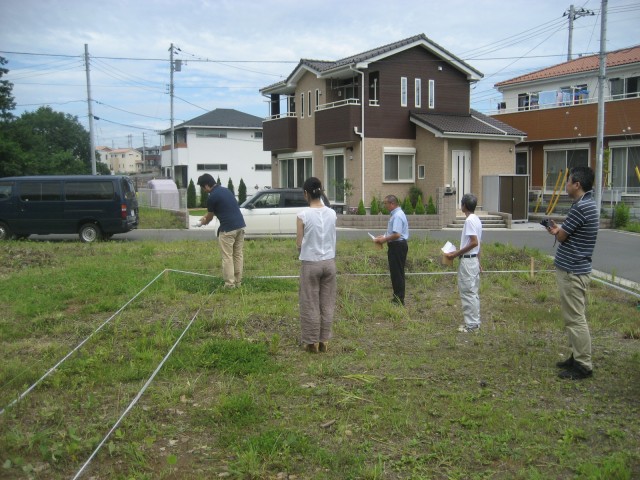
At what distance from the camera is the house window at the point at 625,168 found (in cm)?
2680

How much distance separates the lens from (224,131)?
49.5m

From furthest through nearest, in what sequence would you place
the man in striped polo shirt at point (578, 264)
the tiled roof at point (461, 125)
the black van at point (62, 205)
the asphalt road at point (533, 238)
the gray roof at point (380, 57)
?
the gray roof at point (380, 57)
the tiled roof at point (461, 125)
the black van at point (62, 205)
the asphalt road at point (533, 238)
the man in striped polo shirt at point (578, 264)

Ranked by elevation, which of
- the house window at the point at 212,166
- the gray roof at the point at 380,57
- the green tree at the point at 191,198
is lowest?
the green tree at the point at 191,198

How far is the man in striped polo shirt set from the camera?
18.0 feet

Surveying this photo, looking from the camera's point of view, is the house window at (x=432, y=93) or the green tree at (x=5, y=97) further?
the green tree at (x=5, y=97)

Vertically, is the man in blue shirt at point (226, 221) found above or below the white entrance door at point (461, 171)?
below

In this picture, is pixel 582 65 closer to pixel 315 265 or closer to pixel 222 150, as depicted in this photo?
pixel 222 150

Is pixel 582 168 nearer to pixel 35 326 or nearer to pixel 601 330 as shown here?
pixel 601 330

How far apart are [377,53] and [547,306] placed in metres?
19.0

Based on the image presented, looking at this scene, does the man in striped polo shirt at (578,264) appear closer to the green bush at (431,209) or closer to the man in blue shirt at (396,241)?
the man in blue shirt at (396,241)

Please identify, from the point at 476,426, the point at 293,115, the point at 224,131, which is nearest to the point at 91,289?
the point at 476,426

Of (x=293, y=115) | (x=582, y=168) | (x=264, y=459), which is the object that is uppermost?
(x=293, y=115)

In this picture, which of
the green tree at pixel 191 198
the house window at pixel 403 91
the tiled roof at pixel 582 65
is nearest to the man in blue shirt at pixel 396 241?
the house window at pixel 403 91

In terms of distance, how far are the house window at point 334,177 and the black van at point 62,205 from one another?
38.0ft
